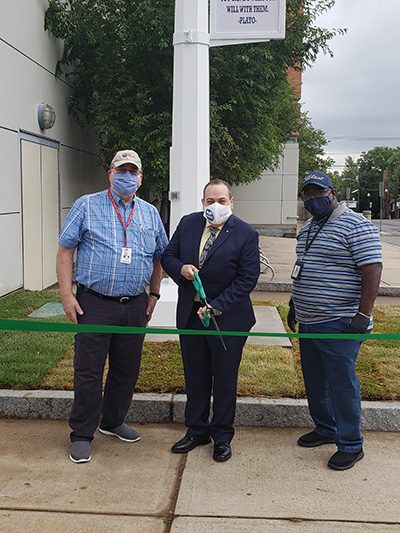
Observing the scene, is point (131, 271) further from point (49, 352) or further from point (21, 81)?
point (21, 81)

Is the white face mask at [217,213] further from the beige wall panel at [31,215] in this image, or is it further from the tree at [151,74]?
the tree at [151,74]

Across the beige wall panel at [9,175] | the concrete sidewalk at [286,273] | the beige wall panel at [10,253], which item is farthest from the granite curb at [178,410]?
the concrete sidewalk at [286,273]

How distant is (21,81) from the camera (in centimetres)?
910

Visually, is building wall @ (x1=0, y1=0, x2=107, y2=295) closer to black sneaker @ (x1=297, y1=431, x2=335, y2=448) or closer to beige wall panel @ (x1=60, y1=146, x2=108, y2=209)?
beige wall panel @ (x1=60, y1=146, x2=108, y2=209)

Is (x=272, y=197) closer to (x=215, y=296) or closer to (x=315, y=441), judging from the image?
(x=315, y=441)

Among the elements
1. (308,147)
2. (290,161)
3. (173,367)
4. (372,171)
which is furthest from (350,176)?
(173,367)

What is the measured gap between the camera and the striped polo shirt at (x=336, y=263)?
12.4ft

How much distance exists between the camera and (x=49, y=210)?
1045 cm

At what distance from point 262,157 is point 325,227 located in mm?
9732

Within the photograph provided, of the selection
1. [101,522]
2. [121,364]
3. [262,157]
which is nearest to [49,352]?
[121,364]

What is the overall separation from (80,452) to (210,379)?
0.98 meters

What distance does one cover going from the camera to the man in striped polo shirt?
12.4 ft

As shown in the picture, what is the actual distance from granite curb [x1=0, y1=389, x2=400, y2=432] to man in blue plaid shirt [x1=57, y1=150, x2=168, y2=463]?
0.67 meters

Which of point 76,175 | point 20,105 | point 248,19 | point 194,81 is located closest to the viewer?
point 248,19
